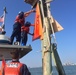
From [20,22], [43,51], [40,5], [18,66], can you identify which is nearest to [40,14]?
[40,5]

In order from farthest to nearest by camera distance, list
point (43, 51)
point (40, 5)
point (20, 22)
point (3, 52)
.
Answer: point (20, 22) < point (3, 52) < point (40, 5) < point (43, 51)

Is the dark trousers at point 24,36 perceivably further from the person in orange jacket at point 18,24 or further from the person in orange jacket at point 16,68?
the person in orange jacket at point 16,68

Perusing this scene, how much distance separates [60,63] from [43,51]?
0.66 m

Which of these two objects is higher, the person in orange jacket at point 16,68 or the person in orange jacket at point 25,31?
the person in orange jacket at point 25,31

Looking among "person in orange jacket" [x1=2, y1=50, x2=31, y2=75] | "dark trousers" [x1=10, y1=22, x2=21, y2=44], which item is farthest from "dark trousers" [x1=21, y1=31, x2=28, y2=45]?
"person in orange jacket" [x1=2, y1=50, x2=31, y2=75]

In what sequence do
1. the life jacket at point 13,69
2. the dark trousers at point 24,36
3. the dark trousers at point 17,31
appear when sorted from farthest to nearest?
the dark trousers at point 24,36, the dark trousers at point 17,31, the life jacket at point 13,69

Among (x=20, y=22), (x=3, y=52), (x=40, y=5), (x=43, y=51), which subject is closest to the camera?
(x=43, y=51)

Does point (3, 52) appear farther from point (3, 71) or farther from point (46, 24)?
point (46, 24)

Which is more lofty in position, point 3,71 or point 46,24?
point 46,24

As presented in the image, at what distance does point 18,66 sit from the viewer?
23.0ft

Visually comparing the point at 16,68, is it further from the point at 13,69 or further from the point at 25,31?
the point at 25,31

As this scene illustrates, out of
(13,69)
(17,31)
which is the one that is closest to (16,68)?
(13,69)

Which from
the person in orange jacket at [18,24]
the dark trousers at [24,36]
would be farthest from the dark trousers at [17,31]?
the dark trousers at [24,36]

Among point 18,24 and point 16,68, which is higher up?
point 18,24
